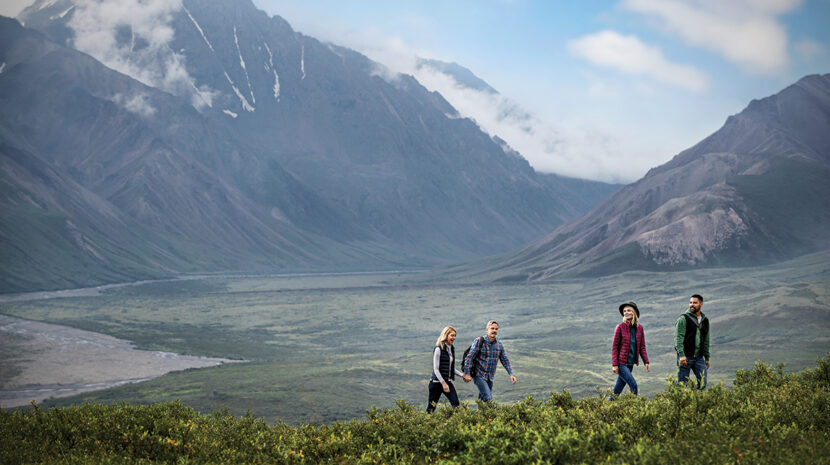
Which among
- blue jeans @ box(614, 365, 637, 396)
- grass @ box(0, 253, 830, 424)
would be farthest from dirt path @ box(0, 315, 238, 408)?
blue jeans @ box(614, 365, 637, 396)

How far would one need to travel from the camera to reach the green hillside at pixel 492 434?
508 inches

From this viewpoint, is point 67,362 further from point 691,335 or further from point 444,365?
point 691,335

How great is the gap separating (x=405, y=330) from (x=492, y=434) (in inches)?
4288

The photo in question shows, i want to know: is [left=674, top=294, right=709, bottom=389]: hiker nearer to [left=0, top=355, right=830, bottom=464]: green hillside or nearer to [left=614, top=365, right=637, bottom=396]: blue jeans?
[left=614, top=365, right=637, bottom=396]: blue jeans

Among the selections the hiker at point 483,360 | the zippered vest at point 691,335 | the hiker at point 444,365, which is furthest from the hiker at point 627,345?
the hiker at point 444,365

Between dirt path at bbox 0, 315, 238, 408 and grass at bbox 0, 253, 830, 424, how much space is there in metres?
4.90

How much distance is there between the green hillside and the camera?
1289cm

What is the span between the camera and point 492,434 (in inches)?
579

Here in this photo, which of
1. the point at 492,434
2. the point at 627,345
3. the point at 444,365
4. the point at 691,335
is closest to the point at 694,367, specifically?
the point at 691,335

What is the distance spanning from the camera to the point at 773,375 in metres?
20.2

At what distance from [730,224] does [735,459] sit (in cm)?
19074

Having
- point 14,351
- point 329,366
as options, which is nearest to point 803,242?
point 329,366

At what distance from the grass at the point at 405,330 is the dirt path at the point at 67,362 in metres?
4.90

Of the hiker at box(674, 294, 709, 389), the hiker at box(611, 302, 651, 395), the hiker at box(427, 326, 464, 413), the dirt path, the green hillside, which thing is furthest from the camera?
the dirt path
